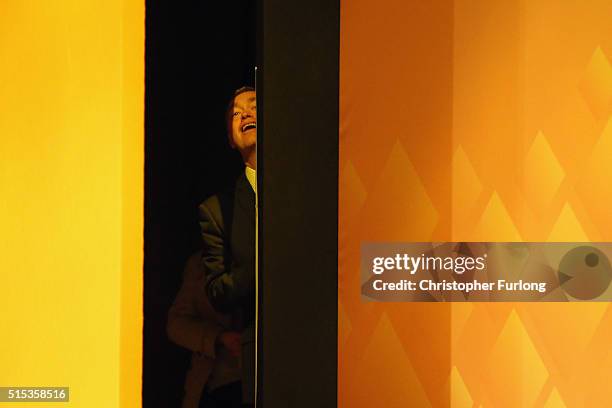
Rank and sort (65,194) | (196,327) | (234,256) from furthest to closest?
1. (196,327)
2. (234,256)
3. (65,194)

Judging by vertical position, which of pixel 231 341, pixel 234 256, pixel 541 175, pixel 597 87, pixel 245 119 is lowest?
pixel 231 341

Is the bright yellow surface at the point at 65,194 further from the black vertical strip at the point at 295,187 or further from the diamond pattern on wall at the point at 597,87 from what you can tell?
the diamond pattern on wall at the point at 597,87

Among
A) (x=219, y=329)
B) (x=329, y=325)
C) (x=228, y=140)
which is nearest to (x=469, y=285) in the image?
(x=329, y=325)

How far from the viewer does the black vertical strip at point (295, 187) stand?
4.15 ft

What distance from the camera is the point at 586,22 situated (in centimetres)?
133

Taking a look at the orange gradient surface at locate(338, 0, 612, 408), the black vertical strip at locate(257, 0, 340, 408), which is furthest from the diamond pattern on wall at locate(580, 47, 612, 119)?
the black vertical strip at locate(257, 0, 340, 408)

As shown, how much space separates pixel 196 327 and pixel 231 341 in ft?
0.40

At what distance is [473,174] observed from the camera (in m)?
1.33

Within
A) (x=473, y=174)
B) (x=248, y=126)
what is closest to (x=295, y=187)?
(x=473, y=174)

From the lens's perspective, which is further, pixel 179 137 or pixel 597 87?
pixel 179 137

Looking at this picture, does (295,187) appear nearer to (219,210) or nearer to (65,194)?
(219,210)

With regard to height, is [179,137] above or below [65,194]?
above

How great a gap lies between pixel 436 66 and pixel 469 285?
52cm

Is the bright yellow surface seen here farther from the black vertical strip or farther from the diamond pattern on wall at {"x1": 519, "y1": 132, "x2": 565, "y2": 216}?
the diamond pattern on wall at {"x1": 519, "y1": 132, "x2": 565, "y2": 216}
